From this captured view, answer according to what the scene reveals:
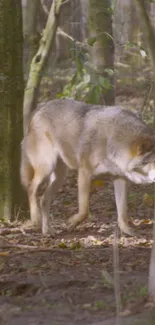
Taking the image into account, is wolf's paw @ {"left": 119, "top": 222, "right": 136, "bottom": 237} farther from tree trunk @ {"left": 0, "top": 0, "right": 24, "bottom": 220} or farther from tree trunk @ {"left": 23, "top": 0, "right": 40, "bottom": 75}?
tree trunk @ {"left": 23, "top": 0, "right": 40, "bottom": 75}

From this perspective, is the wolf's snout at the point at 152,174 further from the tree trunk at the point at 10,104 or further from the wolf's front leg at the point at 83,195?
the tree trunk at the point at 10,104

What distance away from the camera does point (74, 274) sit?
5.54 metres

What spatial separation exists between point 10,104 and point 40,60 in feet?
6.74

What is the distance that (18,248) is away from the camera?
6582 mm

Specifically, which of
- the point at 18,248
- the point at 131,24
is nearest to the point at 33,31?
the point at 18,248

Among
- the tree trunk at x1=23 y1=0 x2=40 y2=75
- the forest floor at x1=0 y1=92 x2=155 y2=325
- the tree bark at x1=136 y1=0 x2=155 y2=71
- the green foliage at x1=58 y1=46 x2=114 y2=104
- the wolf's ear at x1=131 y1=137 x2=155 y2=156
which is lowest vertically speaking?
the forest floor at x1=0 y1=92 x2=155 y2=325

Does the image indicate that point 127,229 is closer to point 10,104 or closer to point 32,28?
point 10,104

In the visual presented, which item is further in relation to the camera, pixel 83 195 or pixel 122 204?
pixel 122 204

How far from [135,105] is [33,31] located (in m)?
8.31

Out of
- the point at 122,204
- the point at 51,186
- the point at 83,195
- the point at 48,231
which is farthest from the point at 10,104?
the point at 122,204

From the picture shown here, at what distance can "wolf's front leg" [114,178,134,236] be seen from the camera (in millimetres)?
7539

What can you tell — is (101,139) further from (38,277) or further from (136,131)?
(38,277)

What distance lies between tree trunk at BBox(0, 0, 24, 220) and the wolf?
14 cm

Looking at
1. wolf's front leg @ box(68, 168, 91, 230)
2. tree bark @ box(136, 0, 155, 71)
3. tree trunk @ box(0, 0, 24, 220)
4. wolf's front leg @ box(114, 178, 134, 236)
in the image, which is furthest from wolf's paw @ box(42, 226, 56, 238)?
tree bark @ box(136, 0, 155, 71)
